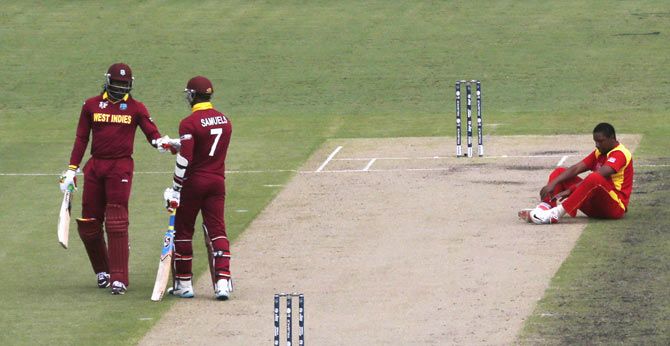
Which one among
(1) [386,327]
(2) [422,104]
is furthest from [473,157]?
(1) [386,327]

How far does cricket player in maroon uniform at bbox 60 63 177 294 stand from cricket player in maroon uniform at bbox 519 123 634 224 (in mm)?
5364

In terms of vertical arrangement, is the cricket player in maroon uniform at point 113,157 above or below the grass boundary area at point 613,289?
above

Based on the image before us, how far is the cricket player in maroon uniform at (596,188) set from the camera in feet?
63.6

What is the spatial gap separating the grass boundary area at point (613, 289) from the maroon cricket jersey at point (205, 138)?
140 inches

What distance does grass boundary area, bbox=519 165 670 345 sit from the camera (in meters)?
14.5

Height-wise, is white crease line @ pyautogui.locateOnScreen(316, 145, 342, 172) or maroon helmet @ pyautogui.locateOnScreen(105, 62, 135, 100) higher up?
maroon helmet @ pyautogui.locateOnScreen(105, 62, 135, 100)

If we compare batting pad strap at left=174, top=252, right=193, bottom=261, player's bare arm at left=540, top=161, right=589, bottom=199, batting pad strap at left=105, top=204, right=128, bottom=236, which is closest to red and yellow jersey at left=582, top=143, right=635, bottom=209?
player's bare arm at left=540, top=161, right=589, bottom=199

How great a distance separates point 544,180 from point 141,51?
54.6 ft

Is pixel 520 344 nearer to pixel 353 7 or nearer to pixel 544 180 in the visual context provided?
pixel 544 180

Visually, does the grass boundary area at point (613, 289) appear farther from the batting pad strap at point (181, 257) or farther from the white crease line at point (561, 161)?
the batting pad strap at point (181, 257)

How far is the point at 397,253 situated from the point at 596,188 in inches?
107

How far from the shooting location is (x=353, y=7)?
4084 cm

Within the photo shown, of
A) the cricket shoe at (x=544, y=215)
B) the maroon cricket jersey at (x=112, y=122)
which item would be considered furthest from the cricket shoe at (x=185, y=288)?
the cricket shoe at (x=544, y=215)

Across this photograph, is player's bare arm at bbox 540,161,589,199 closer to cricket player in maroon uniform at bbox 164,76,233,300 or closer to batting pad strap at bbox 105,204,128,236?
cricket player in maroon uniform at bbox 164,76,233,300
